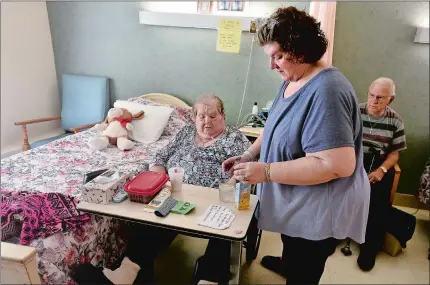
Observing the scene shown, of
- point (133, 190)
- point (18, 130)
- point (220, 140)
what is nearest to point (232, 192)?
point (133, 190)

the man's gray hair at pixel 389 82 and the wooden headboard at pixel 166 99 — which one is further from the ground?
the man's gray hair at pixel 389 82

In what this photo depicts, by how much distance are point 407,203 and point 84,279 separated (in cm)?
203

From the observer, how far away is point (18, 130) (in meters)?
2.93

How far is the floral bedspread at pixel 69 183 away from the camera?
126 centimetres

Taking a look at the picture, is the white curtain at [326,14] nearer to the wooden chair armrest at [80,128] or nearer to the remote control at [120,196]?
the remote control at [120,196]

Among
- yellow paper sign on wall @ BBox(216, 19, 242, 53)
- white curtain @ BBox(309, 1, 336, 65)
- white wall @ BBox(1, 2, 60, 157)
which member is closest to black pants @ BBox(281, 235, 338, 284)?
white curtain @ BBox(309, 1, 336, 65)

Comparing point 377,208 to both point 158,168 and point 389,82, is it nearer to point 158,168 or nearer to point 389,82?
point 389,82

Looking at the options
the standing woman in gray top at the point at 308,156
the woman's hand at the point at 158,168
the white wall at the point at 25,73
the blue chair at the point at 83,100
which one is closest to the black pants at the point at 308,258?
the standing woman in gray top at the point at 308,156

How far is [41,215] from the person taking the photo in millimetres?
1317

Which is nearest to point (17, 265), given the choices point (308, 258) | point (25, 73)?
point (308, 258)

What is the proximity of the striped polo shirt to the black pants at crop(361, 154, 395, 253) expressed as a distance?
8cm

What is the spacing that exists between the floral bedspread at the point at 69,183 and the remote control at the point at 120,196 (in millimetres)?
266

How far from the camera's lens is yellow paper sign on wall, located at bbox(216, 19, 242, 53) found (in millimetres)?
2603

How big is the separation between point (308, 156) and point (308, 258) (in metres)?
0.44
